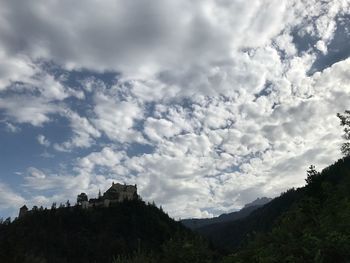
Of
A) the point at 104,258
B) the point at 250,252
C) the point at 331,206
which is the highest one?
the point at 104,258

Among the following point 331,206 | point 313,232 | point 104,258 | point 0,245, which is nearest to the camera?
point 313,232

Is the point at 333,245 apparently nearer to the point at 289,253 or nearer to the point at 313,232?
the point at 289,253

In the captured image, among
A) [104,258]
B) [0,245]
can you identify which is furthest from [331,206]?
Answer: [104,258]

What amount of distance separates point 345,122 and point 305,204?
1219 inches

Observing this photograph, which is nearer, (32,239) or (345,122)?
(345,122)

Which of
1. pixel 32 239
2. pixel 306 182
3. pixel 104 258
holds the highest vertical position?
pixel 32 239

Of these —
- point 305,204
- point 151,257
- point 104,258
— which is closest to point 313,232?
point 151,257

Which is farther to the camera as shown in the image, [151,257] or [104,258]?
[104,258]

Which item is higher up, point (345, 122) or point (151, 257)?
point (345, 122)

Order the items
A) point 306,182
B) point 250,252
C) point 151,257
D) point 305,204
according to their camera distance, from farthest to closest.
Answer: point 306,182 → point 305,204 → point 151,257 → point 250,252

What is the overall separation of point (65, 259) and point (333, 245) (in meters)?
183

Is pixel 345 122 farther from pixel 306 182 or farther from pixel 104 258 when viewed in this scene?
pixel 104 258

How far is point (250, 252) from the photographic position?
64.0 feet

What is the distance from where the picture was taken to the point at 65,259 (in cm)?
18450
